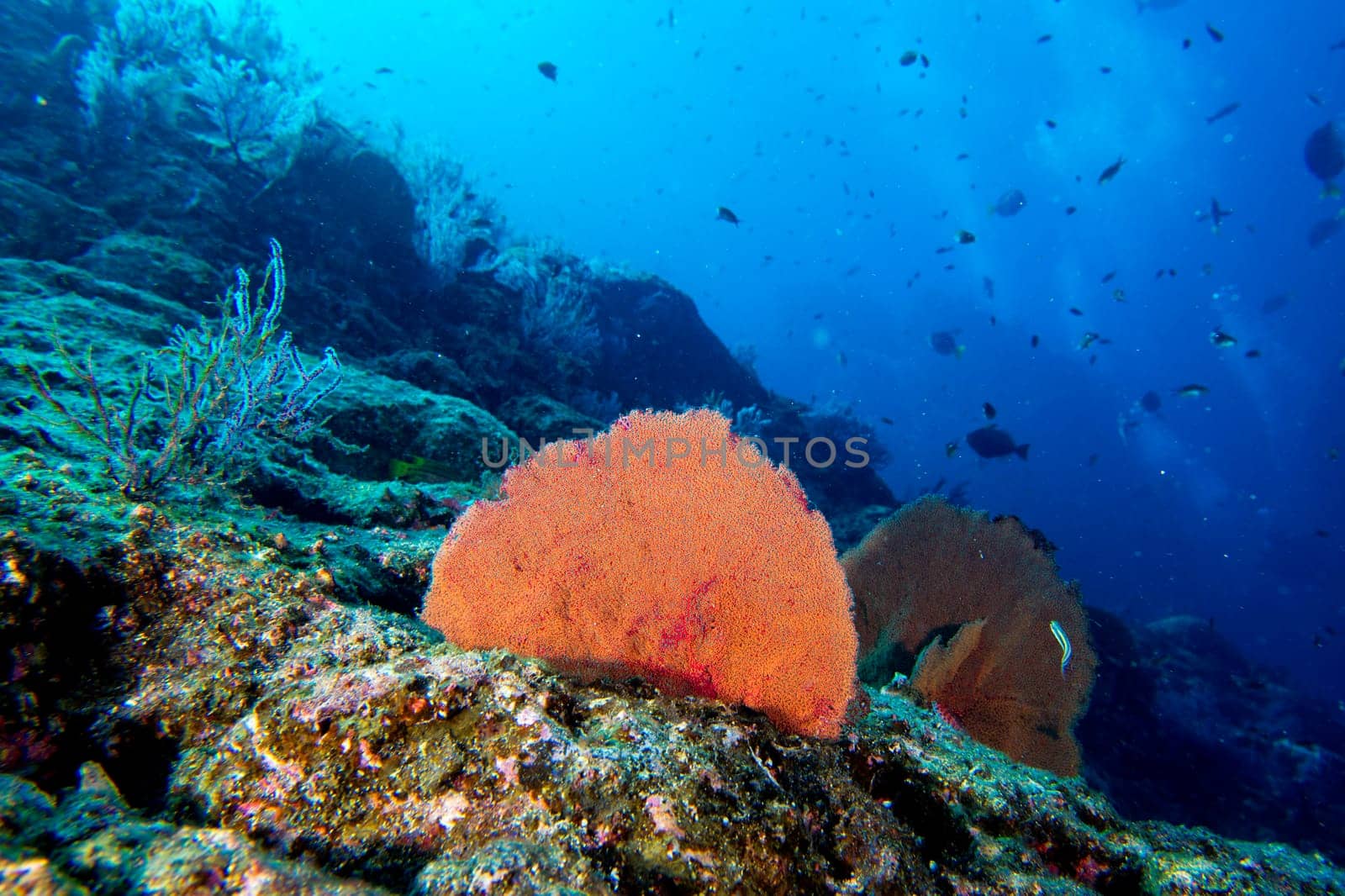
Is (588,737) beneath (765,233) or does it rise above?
beneath

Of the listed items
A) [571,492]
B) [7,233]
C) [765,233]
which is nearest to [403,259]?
[7,233]

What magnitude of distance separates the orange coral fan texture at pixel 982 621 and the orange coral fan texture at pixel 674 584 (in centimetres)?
161

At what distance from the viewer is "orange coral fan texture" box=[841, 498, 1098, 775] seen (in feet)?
12.8

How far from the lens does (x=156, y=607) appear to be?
1960 millimetres

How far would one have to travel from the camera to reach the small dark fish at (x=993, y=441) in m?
12.0

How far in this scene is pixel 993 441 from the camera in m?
12.1

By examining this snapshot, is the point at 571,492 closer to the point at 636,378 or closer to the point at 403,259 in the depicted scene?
the point at 403,259

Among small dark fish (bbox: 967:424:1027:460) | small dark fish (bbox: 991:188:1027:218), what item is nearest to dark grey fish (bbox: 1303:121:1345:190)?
small dark fish (bbox: 991:188:1027:218)

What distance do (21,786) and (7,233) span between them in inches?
395

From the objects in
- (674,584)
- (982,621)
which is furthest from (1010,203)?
(674,584)

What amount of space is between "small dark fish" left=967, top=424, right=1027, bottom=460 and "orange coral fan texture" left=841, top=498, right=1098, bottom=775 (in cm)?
837

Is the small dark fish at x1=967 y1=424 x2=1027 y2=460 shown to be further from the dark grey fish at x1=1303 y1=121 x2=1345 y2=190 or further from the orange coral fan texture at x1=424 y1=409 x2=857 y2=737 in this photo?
the dark grey fish at x1=1303 y1=121 x2=1345 y2=190

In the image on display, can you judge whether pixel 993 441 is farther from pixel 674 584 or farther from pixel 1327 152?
pixel 1327 152

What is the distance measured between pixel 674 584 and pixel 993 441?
11977 millimetres
